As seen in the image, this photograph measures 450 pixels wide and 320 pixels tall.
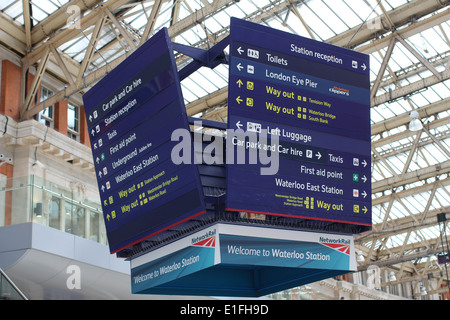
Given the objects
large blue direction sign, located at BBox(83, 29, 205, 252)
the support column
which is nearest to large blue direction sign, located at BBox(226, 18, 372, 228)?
large blue direction sign, located at BBox(83, 29, 205, 252)

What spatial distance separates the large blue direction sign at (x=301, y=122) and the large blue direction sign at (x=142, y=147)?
964 millimetres

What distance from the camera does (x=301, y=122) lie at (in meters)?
12.0

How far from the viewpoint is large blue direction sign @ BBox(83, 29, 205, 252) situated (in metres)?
11.7

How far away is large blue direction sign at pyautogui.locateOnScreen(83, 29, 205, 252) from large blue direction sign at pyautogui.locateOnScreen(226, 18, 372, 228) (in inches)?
38.0

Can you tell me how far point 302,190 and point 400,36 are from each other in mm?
15121

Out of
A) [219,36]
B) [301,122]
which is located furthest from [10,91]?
[301,122]

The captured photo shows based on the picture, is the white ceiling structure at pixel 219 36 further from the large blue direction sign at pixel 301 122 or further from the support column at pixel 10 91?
the large blue direction sign at pixel 301 122

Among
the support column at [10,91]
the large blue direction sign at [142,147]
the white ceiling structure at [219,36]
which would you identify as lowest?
the large blue direction sign at [142,147]

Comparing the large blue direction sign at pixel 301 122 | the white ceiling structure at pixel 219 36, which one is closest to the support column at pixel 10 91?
the white ceiling structure at pixel 219 36

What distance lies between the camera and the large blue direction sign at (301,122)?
1144 centimetres

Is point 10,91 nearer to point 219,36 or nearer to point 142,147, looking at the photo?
point 219,36

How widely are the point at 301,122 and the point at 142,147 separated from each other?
9.37 ft

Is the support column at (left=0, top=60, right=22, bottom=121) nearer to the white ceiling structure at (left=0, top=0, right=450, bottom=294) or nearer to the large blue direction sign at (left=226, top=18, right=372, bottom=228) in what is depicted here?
the white ceiling structure at (left=0, top=0, right=450, bottom=294)
